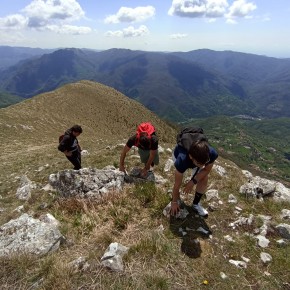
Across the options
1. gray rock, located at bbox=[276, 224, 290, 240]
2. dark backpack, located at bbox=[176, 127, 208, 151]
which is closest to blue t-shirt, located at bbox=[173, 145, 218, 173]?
dark backpack, located at bbox=[176, 127, 208, 151]

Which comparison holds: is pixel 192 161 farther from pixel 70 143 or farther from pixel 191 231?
pixel 70 143

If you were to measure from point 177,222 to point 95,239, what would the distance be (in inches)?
86.4

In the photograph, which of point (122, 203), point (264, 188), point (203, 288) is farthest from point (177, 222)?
point (264, 188)

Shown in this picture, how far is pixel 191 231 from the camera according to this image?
7.86 metres

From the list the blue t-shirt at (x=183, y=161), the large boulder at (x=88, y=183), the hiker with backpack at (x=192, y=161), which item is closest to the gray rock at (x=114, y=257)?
the hiker with backpack at (x=192, y=161)

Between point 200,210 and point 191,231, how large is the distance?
3.08 feet

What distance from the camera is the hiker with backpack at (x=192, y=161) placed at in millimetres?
6938

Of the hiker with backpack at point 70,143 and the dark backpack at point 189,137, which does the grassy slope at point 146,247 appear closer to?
the dark backpack at point 189,137

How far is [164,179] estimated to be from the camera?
36.9ft

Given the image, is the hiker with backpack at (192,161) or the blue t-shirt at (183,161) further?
the blue t-shirt at (183,161)

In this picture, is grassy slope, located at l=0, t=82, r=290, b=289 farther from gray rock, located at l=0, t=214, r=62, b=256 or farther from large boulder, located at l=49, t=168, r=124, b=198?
large boulder, located at l=49, t=168, r=124, b=198

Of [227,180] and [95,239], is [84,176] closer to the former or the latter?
[95,239]

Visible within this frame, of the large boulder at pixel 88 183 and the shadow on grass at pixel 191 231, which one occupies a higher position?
the shadow on grass at pixel 191 231

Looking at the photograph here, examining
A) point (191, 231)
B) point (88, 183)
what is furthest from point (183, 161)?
point (88, 183)
